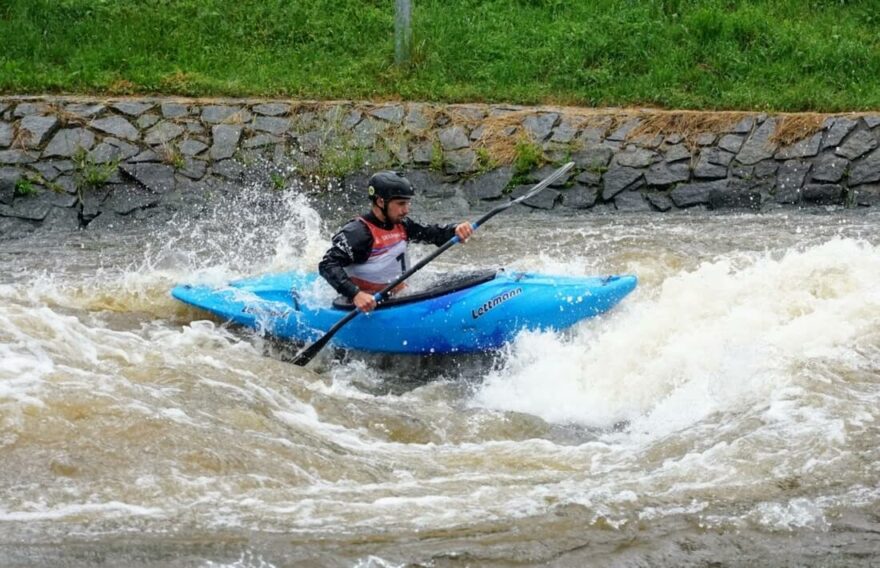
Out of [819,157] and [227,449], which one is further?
[819,157]

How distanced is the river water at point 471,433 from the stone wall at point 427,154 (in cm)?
212

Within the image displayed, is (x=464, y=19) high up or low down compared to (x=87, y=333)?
up

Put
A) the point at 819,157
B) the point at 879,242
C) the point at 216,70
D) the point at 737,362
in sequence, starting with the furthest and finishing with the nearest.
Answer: the point at 216,70
the point at 819,157
the point at 879,242
the point at 737,362

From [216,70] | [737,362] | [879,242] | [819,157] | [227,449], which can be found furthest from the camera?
[216,70]

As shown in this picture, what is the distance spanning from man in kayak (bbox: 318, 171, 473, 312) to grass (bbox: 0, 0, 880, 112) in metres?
4.84

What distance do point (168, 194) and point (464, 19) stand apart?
4183mm

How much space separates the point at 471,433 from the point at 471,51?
25.2ft

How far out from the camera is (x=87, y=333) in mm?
6934

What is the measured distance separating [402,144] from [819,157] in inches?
159

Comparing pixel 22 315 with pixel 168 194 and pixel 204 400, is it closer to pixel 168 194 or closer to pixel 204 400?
pixel 204 400

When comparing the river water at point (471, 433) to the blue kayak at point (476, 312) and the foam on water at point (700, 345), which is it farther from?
the blue kayak at point (476, 312)

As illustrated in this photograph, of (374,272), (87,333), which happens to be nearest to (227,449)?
(87,333)

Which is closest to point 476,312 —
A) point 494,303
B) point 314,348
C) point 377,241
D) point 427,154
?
point 494,303

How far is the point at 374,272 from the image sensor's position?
7676 mm
